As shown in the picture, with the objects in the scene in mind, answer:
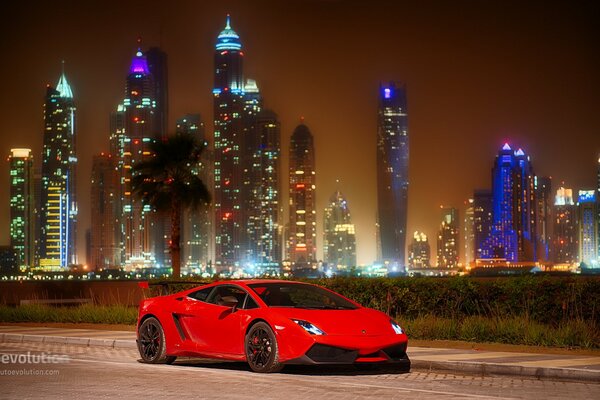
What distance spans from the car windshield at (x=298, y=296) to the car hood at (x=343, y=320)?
0.40 metres

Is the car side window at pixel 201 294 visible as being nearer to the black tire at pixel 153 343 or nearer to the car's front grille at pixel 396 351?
the black tire at pixel 153 343

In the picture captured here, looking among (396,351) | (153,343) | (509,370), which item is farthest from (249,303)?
(509,370)

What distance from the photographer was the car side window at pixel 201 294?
15477 millimetres

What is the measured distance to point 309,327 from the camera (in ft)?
44.7

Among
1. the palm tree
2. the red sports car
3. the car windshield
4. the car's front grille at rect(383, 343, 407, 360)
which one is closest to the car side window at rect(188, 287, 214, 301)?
the red sports car

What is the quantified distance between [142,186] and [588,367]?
3777cm

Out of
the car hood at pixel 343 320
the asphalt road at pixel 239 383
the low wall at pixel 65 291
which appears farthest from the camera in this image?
the low wall at pixel 65 291

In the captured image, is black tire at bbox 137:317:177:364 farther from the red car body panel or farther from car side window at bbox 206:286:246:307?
car side window at bbox 206:286:246:307

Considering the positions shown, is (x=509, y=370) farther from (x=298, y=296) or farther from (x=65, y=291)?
(x=65, y=291)

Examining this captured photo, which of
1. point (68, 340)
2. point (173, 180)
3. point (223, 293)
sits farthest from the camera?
point (173, 180)

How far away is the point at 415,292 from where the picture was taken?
75.4 ft

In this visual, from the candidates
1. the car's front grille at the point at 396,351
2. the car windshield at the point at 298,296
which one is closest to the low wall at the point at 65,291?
the car windshield at the point at 298,296

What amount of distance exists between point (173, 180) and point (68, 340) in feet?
96.0

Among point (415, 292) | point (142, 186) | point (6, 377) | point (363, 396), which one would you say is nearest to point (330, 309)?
point (363, 396)
